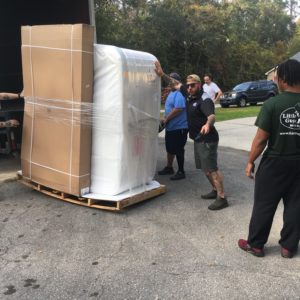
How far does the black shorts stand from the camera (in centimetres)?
701

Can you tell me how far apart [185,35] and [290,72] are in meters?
30.2

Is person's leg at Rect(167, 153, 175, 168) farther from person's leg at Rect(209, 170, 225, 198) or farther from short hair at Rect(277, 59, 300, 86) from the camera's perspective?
short hair at Rect(277, 59, 300, 86)

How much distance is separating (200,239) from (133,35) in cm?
2818

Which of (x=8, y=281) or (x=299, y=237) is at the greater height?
(x=299, y=237)

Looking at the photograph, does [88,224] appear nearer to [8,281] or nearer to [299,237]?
[8,281]

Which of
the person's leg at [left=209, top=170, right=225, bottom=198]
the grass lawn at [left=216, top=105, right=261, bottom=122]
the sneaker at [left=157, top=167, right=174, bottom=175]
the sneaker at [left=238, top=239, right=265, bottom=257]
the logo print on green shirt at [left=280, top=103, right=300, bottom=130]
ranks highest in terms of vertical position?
the logo print on green shirt at [left=280, top=103, right=300, bottom=130]

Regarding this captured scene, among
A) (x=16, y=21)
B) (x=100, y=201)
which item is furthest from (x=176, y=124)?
(x=16, y=21)

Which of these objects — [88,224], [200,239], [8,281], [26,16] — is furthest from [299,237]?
[26,16]

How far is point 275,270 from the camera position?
393cm

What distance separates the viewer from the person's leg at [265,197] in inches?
159

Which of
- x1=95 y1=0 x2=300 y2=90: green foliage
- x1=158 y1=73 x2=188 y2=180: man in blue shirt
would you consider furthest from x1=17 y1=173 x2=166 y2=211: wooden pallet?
x1=95 y1=0 x2=300 y2=90: green foliage

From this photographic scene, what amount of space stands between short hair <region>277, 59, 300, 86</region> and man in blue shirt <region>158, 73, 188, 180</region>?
287 centimetres

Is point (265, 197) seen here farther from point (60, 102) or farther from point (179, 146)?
point (179, 146)

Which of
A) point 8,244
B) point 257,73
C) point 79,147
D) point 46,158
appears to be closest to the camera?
point 8,244
